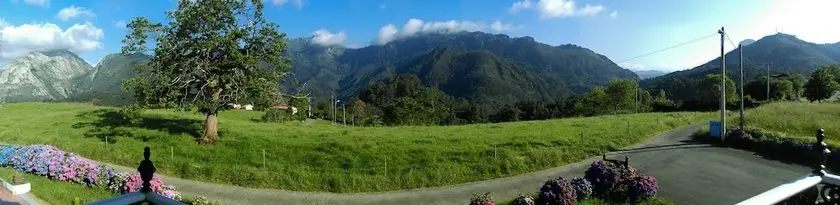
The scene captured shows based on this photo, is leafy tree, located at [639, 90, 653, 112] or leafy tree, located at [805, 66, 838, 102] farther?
leafy tree, located at [639, 90, 653, 112]

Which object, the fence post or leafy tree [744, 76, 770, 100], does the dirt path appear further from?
leafy tree [744, 76, 770, 100]

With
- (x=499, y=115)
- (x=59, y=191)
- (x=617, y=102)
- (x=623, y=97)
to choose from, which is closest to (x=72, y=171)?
(x=59, y=191)

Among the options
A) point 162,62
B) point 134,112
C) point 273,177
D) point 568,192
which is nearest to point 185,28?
point 162,62

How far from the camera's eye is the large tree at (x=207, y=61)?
2734 centimetres

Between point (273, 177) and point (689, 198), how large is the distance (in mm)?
16051

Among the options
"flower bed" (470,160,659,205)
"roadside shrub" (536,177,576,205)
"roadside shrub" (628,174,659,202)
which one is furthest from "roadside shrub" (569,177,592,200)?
"roadside shrub" (628,174,659,202)

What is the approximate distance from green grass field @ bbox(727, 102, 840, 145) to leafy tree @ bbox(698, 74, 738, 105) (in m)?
40.5

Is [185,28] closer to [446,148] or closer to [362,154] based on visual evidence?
[362,154]


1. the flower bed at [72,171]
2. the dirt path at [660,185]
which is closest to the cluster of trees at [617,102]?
the dirt path at [660,185]

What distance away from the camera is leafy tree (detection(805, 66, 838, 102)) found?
72438mm

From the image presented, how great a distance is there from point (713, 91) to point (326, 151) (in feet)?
249

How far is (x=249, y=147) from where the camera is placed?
28.1 meters

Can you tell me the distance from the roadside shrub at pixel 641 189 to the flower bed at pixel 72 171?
593 inches

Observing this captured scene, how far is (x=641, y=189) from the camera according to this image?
54.0 feet
